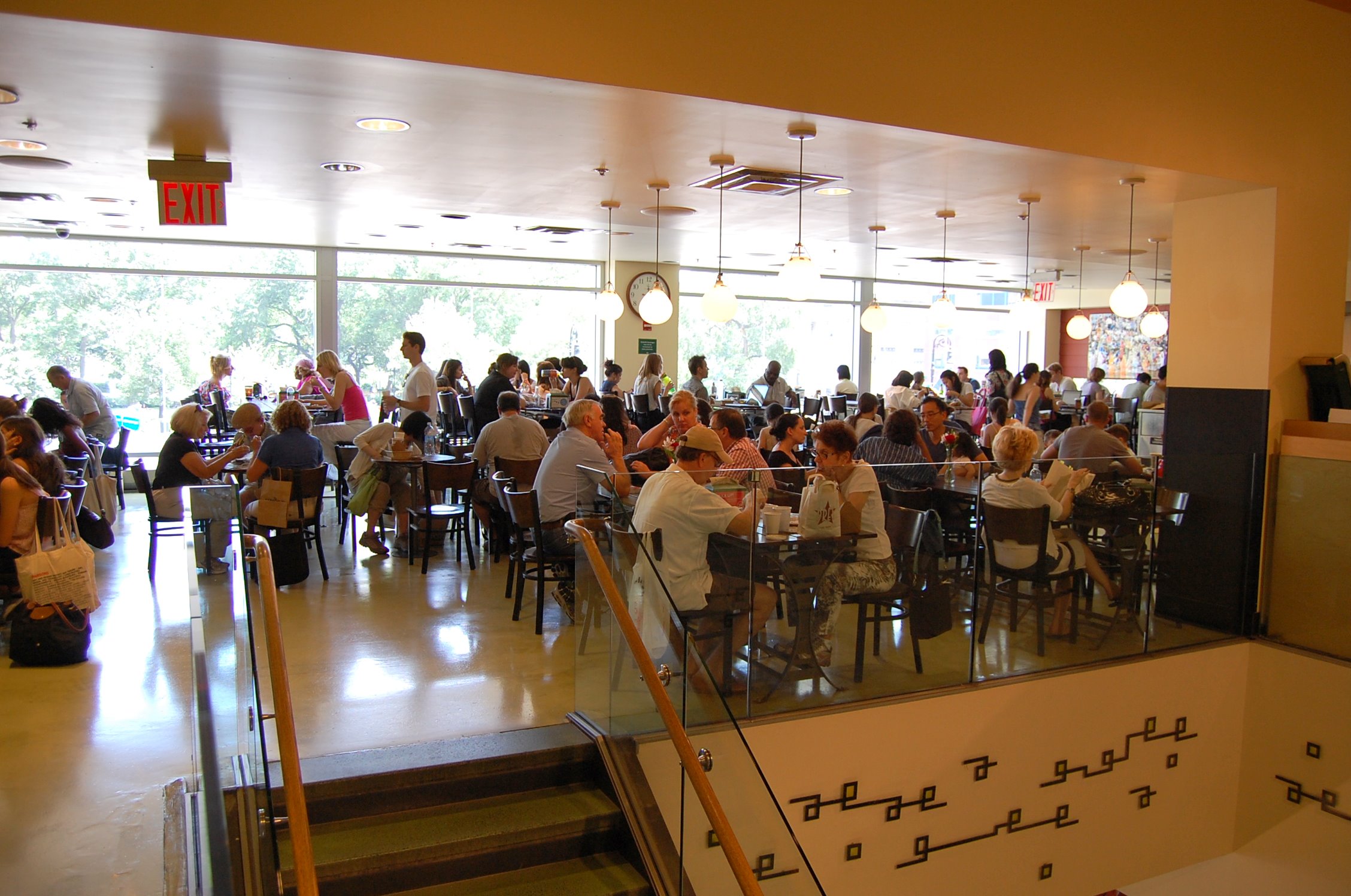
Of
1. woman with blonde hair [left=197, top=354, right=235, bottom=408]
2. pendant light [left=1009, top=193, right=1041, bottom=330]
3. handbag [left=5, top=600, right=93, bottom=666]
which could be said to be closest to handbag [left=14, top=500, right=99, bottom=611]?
handbag [left=5, top=600, right=93, bottom=666]

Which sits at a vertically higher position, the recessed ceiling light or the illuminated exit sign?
the recessed ceiling light

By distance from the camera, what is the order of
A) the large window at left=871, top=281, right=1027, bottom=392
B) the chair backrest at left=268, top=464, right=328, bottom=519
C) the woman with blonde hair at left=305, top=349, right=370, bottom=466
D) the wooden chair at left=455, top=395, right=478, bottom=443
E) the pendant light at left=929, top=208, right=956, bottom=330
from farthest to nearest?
1. the large window at left=871, top=281, right=1027, bottom=392
2. the pendant light at left=929, top=208, right=956, bottom=330
3. the wooden chair at left=455, top=395, right=478, bottom=443
4. the woman with blonde hair at left=305, top=349, right=370, bottom=466
5. the chair backrest at left=268, top=464, right=328, bottom=519

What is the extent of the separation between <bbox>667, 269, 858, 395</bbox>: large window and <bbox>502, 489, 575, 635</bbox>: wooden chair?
28.6 feet

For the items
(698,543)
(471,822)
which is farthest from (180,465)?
(698,543)

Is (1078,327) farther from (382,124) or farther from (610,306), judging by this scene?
(382,124)

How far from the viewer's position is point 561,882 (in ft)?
10.6

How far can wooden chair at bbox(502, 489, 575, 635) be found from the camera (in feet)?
15.4

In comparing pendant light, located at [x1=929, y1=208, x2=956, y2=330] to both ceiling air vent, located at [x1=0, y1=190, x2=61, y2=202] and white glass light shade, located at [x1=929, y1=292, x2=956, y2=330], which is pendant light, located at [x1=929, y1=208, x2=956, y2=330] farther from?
ceiling air vent, located at [x1=0, y1=190, x2=61, y2=202]

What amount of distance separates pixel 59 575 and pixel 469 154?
2.95 metres

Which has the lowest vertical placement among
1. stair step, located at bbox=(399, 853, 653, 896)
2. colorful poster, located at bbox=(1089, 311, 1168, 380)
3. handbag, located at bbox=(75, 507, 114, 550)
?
stair step, located at bbox=(399, 853, 653, 896)

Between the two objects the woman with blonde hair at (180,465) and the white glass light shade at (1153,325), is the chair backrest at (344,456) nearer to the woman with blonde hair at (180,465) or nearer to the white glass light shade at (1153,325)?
the woman with blonde hair at (180,465)

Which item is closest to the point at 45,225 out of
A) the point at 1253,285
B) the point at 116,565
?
the point at 116,565

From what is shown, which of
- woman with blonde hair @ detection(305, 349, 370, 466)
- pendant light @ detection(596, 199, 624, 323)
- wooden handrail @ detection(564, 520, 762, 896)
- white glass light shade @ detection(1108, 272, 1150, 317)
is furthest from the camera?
pendant light @ detection(596, 199, 624, 323)

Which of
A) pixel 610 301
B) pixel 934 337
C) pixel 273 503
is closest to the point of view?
pixel 273 503
